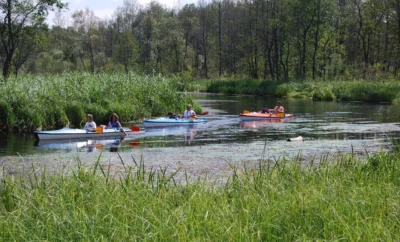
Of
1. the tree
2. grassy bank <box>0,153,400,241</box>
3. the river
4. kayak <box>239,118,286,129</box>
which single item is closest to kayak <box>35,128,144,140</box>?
the river

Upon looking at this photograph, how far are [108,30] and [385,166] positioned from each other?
260 ft

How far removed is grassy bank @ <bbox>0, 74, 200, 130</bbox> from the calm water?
1066 mm

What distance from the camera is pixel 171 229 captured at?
460cm

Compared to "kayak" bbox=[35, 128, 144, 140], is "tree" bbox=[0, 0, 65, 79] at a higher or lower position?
higher

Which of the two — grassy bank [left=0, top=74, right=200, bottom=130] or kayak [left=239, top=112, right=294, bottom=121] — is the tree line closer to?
grassy bank [left=0, top=74, right=200, bottom=130]

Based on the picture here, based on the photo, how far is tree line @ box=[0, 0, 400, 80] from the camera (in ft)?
157

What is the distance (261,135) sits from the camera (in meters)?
17.8

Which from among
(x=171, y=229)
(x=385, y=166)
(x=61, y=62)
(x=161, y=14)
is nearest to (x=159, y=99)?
(x=385, y=166)

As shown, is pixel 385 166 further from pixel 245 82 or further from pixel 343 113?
pixel 245 82

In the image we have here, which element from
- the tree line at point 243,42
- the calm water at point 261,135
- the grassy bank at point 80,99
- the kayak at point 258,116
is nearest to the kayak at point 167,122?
the calm water at point 261,135

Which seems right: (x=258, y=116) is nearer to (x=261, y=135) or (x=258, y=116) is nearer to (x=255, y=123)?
(x=255, y=123)

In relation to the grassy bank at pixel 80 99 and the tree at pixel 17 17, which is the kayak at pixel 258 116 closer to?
the grassy bank at pixel 80 99

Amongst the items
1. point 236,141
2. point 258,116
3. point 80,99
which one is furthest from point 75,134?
point 258,116

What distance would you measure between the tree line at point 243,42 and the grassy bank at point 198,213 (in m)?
33.0
